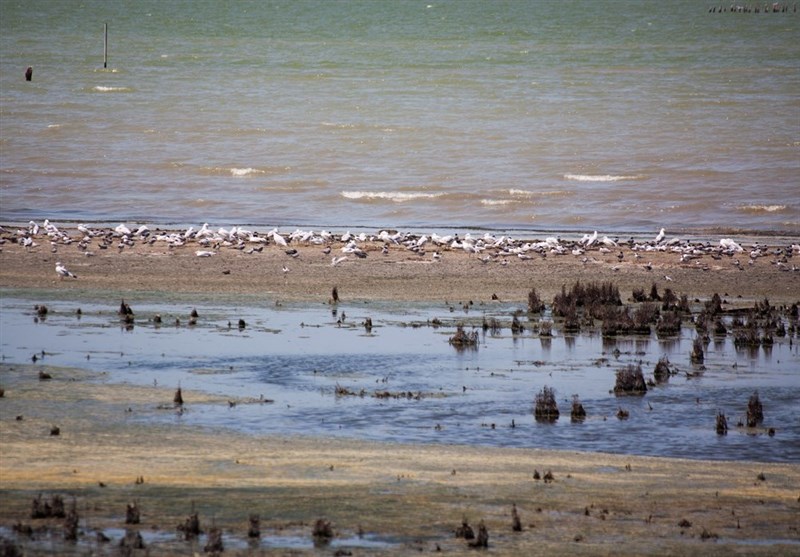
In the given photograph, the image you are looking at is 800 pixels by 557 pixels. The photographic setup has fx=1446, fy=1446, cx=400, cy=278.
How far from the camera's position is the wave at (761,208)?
3731 cm

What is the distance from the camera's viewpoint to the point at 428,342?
1819 cm

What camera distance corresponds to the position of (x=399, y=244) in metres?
27.4

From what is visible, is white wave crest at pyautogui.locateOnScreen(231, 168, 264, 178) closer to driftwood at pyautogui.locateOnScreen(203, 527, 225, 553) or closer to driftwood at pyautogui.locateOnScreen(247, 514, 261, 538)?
driftwood at pyautogui.locateOnScreen(247, 514, 261, 538)

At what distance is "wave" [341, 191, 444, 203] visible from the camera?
39.7 metres

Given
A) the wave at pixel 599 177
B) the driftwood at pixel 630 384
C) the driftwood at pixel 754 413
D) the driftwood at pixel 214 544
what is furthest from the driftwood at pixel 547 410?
the wave at pixel 599 177

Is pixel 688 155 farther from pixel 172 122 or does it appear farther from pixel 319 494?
pixel 319 494

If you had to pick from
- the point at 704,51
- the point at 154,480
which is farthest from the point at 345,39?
the point at 154,480

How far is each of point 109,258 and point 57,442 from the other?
13004 millimetres

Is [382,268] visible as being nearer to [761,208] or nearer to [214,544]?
[214,544]

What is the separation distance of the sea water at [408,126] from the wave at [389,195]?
0.14m

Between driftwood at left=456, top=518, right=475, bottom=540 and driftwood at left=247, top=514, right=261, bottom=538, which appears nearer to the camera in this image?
driftwood at left=247, top=514, right=261, bottom=538

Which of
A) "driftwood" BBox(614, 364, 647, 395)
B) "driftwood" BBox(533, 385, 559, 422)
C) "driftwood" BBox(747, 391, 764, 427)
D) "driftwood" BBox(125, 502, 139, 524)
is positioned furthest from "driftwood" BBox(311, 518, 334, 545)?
"driftwood" BBox(614, 364, 647, 395)

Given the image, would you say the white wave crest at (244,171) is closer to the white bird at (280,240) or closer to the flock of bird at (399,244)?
the flock of bird at (399,244)

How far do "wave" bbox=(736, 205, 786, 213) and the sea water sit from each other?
0.13 meters
